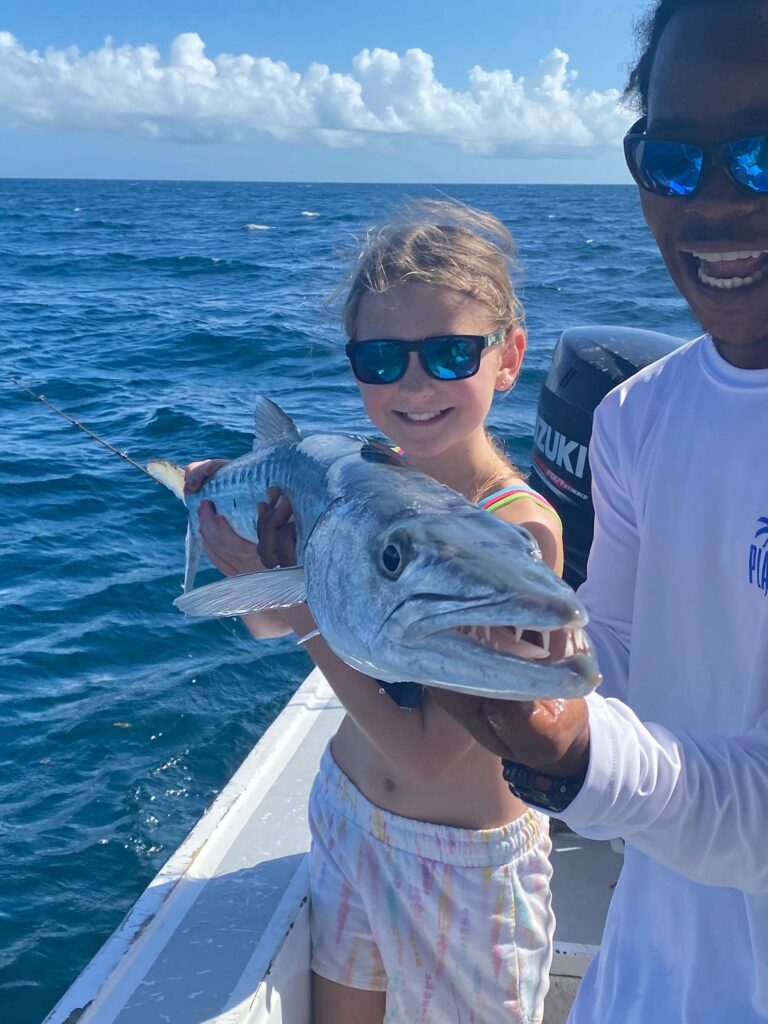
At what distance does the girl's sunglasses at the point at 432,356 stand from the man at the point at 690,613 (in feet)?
1.98

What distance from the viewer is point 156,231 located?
43.8 m

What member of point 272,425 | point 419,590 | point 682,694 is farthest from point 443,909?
point 272,425

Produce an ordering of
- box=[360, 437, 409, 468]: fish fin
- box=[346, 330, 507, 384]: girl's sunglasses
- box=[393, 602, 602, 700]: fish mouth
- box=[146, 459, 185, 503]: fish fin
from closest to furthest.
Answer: box=[393, 602, 602, 700]: fish mouth
box=[360, 437, 409, 468]: fish fin
box=[346, 330, 507, 384]: girl's sunglasses
box=[146, 459, 185, 503]: fish fin

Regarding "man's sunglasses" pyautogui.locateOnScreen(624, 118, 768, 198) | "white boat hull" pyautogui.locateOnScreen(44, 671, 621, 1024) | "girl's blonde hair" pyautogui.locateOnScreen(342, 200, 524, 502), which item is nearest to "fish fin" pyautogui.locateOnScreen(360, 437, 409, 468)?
"girl's blonde hair" pyautogui.locateOnScreen(342, 200, 524, 502)

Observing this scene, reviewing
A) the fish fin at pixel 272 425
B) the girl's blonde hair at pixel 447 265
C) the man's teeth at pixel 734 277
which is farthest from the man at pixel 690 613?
the fish fin at pixel 272 425

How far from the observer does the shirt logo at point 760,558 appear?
1445 millimetres

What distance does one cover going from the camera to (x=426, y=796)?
2.15 meters

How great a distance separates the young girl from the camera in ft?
6.92

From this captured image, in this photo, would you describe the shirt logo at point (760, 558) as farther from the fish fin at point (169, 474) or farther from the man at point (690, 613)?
the fish fin at point (169, 474)

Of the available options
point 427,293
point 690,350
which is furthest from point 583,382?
point 690,350

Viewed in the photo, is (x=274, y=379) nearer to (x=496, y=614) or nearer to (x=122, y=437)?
(x=122, y=437)

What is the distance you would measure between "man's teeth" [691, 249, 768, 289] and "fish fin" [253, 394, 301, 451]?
53.2 inches

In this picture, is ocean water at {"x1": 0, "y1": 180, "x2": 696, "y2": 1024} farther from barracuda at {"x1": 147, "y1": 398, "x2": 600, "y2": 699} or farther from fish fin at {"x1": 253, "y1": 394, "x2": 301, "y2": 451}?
barracuda at {"x1": 147, "y1": 398, "x2": 600, "y2": 699}

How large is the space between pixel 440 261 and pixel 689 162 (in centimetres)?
98
